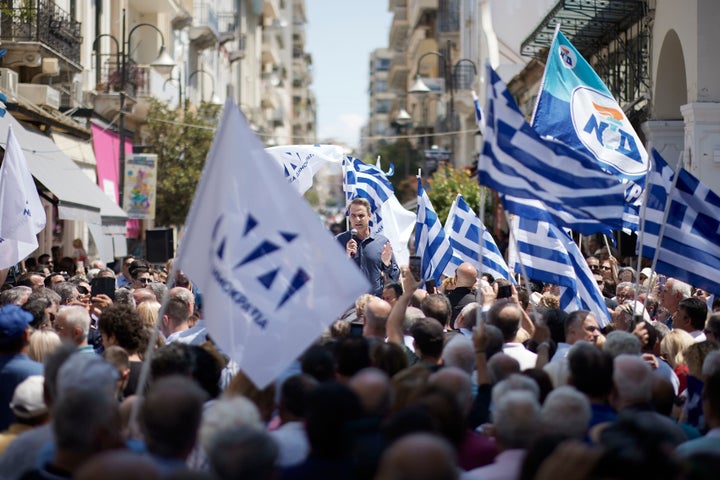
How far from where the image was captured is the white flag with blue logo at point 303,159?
55.1ft

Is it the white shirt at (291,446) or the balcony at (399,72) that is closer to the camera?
the white shirt at (291,446)

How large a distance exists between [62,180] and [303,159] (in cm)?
666

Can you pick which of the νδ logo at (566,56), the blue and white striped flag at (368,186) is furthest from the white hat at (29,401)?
the blue and white striped flag at (368,186)

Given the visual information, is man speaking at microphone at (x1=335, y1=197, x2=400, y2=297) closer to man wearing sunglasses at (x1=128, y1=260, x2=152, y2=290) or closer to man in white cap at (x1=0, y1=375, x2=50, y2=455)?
man wearing sunglasses at (x1=128, y1=260, x2=152, y2=290)

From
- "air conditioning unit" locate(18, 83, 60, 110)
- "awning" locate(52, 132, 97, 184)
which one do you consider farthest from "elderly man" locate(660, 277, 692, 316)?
"awning" locate(52, 132, 97, 184)

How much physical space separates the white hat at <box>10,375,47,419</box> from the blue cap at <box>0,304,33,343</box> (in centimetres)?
93

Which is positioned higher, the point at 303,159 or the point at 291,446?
the point at 303,159

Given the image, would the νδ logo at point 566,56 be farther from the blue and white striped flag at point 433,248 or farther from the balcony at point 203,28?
the balcony at point 203,28

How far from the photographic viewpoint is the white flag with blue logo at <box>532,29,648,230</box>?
11.4 m

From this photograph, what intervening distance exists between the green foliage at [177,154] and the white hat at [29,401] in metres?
29.9

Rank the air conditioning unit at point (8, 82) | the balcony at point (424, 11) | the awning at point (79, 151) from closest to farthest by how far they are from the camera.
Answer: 1. the air conditioning unit at point (8, 82)
2. the awning at point (79, 151)
3. the balcony at point (424, 11)

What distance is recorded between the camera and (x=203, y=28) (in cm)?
4694

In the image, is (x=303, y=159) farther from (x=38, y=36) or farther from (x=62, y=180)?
(x=38, y=36)

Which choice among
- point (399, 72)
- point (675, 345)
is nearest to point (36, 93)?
point (675, 345)
